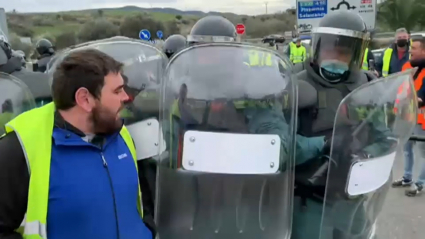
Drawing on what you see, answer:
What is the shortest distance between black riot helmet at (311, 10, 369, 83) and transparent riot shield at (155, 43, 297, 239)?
59 centimetres

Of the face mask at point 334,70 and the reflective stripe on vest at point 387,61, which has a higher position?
the face mask at point 334,70

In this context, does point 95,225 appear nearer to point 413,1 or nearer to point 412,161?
point 412,161

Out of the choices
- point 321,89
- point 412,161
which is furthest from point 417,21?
point 321,89

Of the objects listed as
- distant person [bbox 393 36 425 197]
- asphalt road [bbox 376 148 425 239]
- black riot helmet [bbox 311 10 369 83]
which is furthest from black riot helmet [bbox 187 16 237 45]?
distant person [bbox 393 36 425 197]

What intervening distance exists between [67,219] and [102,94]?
17.8 inches

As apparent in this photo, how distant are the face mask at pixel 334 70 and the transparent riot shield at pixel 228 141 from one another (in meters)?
0.57

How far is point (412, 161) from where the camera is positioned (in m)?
6.05

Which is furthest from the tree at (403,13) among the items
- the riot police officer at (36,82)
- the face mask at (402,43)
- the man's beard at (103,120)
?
the man's beard at (103,120)

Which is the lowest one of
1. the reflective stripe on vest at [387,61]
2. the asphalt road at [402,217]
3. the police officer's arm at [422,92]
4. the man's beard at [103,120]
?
the asphalt road at [402,217]

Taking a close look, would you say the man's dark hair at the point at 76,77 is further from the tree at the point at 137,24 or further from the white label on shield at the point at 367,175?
the tree at the point at 137,24

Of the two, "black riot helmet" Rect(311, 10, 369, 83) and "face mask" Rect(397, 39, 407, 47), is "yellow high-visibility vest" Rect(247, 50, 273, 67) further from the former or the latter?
"face mask" Rect(397, 39, 407, 47)

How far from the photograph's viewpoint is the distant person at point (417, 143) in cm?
573

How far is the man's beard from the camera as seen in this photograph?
1.77 meters

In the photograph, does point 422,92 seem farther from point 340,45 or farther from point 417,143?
point 340,45
